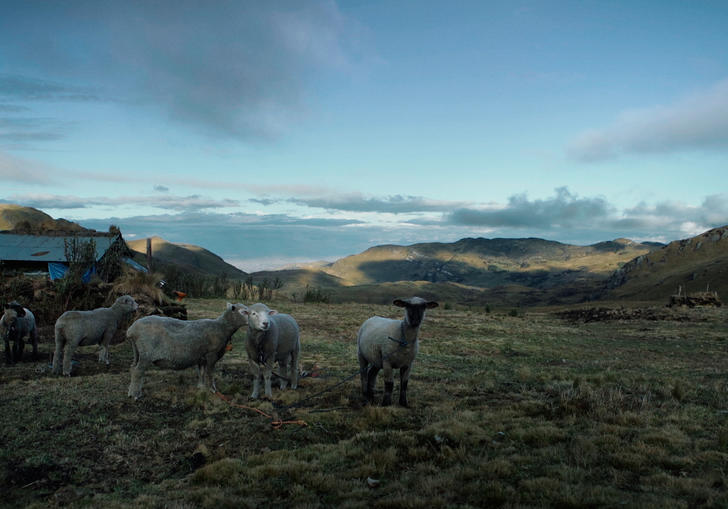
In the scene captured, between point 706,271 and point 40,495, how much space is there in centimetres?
10408

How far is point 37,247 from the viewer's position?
124 feet

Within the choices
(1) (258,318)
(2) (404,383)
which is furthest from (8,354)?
(2) (404,383)

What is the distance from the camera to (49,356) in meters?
14.0

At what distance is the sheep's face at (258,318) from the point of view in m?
9.88

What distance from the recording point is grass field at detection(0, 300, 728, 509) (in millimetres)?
5527

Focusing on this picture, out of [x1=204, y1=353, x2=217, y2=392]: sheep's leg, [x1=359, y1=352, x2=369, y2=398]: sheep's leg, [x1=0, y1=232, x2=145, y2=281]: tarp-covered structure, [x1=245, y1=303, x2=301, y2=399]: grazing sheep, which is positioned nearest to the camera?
[x1=245, y1=303, x2=301, y2=399]: grazing sheep

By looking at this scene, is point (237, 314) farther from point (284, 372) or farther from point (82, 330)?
point (82, 330)

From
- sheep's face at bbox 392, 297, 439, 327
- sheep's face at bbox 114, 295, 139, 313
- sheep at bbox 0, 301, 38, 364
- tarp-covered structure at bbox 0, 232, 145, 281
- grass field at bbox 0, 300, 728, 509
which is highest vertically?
tarp-covered structure at bbox 0, 232, 145, 281

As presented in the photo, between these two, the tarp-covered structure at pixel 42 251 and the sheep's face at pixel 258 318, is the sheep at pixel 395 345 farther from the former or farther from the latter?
the tarp-covered structure at pixel 42 251

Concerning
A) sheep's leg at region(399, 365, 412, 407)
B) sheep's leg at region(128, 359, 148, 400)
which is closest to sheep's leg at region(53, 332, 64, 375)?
sheep's leg at region(128, 359, 148, 400)

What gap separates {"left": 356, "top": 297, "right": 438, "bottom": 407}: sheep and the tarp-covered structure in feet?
106

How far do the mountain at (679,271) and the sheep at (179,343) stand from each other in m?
83.0

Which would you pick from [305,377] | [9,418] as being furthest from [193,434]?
[305,377]

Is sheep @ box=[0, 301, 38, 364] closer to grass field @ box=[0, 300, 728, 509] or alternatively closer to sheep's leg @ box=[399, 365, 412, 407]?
Result: grass field @ box=[0, 300, 728, 509]
